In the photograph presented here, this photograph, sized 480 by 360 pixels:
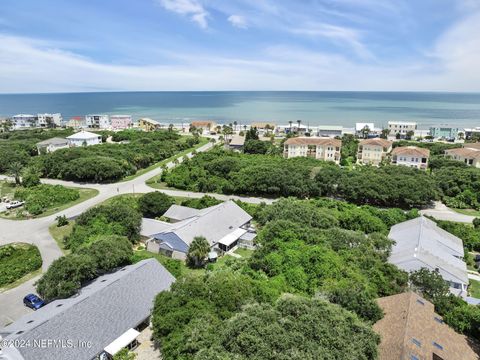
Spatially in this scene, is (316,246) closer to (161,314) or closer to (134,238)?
(161,314)

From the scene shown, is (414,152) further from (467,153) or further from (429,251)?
(429,251)

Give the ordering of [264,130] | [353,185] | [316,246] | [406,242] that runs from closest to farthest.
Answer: [316,246]
[406,242]
[353,185]
[264,130]

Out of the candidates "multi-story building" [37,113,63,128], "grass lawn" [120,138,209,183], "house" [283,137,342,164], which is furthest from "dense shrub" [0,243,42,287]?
"multi-story building" [37,113,63,128]

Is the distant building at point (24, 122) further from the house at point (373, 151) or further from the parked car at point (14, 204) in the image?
the house at point (373, 151)

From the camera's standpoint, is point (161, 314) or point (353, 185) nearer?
point (161, 314)

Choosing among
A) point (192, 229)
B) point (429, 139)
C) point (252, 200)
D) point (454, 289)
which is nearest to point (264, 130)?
point (429, 139)

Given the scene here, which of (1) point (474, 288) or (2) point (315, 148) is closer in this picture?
(1) point (474, 288)

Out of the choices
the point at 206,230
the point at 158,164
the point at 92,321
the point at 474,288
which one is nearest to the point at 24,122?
the point at 158,164
